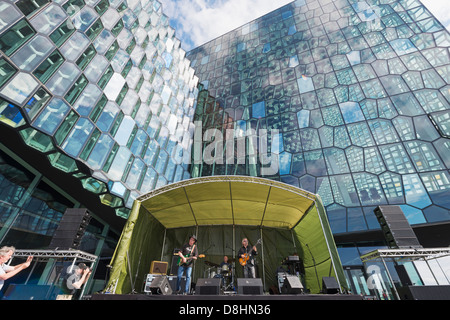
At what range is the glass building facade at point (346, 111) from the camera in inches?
403

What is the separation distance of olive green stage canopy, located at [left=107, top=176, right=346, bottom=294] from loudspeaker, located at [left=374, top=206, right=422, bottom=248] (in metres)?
1.68

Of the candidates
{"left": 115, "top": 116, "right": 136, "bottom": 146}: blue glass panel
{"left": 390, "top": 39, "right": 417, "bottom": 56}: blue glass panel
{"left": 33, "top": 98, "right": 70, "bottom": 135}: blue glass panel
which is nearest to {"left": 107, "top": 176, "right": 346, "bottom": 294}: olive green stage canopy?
{"left": 33, "top": 98, "right": 70, "bottom": 135}: blue glass panel

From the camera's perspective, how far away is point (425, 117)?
36.5 feet

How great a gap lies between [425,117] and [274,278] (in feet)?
39.1

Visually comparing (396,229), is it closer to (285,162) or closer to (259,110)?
(285,162)

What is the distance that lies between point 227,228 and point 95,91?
29.1 ft

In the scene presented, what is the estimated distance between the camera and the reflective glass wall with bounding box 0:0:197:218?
6262mm

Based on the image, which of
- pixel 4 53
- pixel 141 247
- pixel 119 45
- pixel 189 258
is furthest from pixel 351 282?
pixel 119 45

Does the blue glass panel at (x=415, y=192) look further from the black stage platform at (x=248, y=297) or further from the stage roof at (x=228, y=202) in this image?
the black stage platform at (x=248, y=297)

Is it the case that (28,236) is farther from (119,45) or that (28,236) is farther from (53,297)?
(119,45)

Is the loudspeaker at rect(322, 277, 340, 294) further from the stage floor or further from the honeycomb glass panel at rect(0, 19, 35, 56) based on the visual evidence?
the honeycomb glass panel at rect(0, 19, 35, 56)

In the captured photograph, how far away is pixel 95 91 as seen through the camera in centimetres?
880

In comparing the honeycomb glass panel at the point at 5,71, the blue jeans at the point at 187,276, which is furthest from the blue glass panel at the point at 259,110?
the honeycomb glass panel at the point at 5,71

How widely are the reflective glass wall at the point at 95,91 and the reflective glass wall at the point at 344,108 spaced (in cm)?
604
